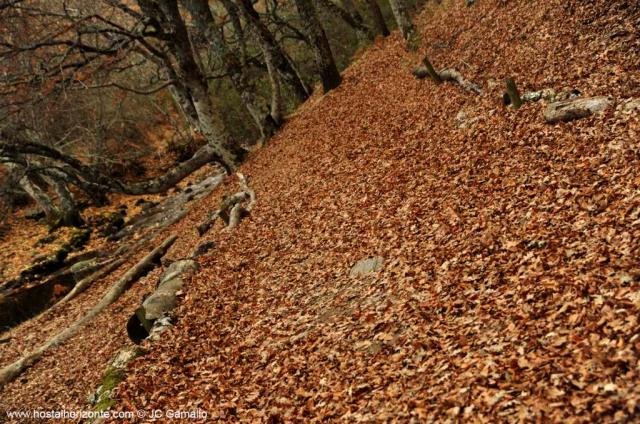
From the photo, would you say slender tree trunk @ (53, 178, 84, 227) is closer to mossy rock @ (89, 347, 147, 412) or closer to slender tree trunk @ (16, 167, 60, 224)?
slender tree trunk @ (16, 167, 60, 224)

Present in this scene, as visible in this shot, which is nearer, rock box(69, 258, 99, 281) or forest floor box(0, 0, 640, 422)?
forest floor box(0, 0, 640, 422)

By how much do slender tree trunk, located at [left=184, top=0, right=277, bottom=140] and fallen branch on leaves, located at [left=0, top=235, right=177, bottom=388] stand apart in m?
6.66

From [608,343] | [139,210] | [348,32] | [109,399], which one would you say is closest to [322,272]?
[109,399]

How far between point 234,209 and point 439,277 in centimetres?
801

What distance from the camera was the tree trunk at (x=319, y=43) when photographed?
1930 centimetres

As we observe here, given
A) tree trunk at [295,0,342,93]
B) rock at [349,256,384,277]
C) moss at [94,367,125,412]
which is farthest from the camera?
tree trunk at [295,0,342,93]

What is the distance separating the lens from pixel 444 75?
14.5 m

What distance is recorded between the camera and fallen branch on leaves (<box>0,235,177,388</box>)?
1192cm

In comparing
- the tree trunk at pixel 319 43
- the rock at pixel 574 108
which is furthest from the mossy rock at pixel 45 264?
the rock at pixel 574 108

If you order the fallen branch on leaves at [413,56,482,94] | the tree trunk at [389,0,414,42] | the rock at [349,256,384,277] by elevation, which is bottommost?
the rock at [349,256,384,277]

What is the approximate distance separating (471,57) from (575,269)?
32.7 feet

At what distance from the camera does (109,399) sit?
26.5 ft

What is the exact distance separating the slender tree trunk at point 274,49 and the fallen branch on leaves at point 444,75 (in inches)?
269

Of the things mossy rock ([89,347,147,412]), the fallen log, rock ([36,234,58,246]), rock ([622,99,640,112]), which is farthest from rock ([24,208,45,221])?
rock ([622,99,640,112])
